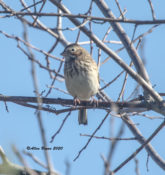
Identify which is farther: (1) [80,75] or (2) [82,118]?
(2) [82,118]

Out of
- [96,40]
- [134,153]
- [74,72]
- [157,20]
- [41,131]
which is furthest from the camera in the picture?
[74,72]

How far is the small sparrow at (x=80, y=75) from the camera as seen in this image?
21.6 feet

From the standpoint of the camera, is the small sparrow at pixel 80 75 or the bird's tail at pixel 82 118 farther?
the bird's tail at pixel 82 118

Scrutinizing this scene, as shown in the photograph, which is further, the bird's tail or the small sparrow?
the bird's tail

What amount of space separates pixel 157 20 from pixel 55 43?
1776 mm

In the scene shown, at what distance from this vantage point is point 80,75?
21.6 feet

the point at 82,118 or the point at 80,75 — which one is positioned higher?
the point at 80,75

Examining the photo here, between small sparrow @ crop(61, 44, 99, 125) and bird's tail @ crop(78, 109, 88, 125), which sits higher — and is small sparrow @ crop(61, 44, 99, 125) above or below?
above

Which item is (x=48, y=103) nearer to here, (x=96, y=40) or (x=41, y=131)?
(x=96, y=40)

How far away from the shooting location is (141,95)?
504 cm

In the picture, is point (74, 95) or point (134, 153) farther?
point (74, 95)

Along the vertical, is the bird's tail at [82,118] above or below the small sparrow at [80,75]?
below

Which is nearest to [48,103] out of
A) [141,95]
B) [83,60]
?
[141,95]

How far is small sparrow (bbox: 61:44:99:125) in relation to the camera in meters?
6.57
